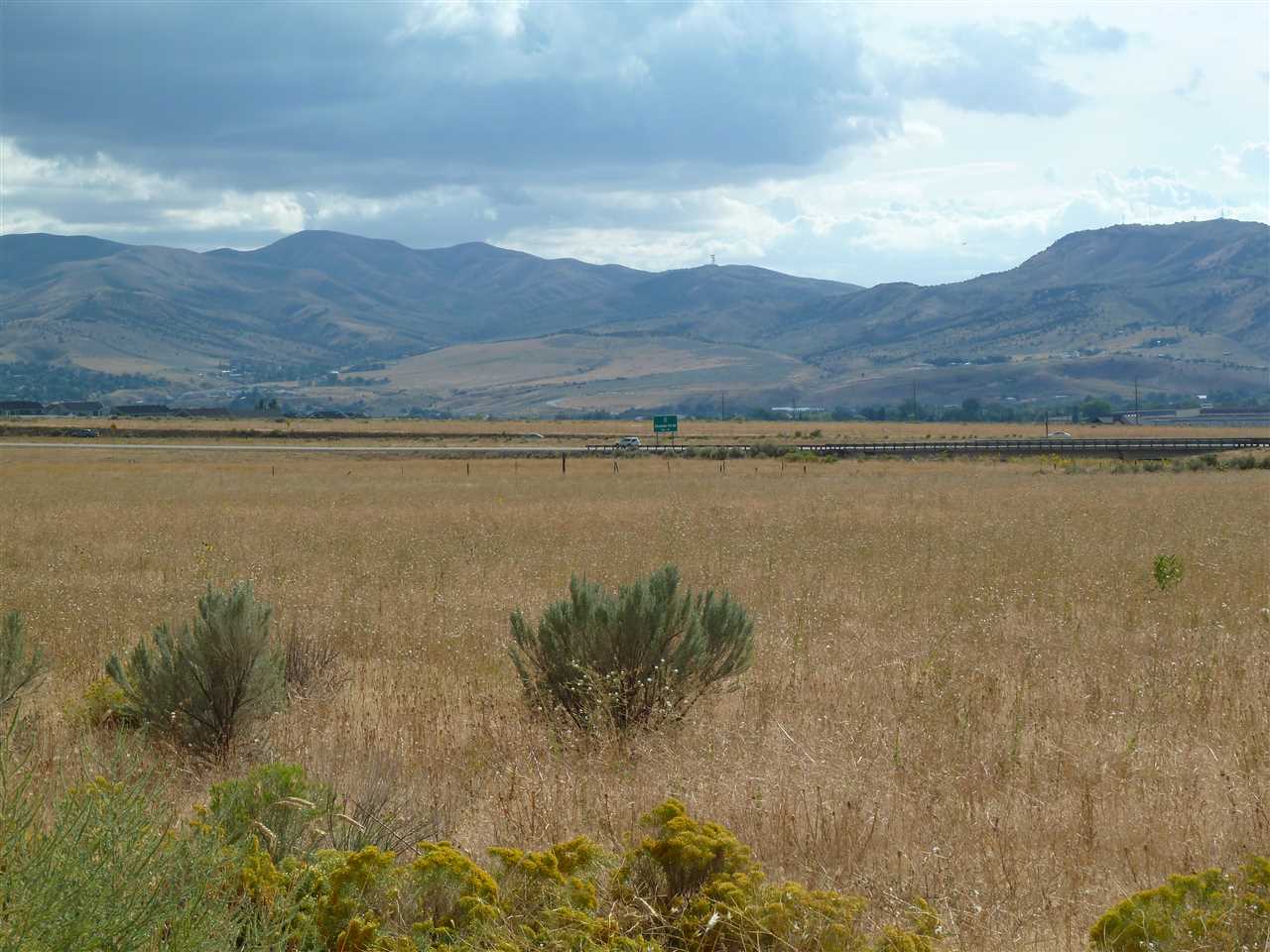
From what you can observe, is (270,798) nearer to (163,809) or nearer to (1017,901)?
(163,809)

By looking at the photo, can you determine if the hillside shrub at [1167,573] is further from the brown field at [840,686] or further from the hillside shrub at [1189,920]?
the hillside shrub at [1189,920]

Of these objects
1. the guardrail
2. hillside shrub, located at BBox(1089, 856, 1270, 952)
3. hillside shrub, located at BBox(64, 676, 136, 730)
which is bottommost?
hillside shrub, located at BBox(64, 676, 136, 730)

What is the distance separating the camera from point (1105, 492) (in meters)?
34.2

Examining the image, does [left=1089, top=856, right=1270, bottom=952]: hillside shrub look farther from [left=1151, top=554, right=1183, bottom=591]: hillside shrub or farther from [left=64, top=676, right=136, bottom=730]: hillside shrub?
[left=1151, top=554, right=1183, bottom=591]: hillside shrub

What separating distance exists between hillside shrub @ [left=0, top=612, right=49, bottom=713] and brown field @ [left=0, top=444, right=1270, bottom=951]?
0.38 m

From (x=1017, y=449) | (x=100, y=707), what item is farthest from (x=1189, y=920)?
(x=1017, y=449)

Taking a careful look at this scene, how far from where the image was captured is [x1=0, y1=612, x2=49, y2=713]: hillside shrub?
8.26 m

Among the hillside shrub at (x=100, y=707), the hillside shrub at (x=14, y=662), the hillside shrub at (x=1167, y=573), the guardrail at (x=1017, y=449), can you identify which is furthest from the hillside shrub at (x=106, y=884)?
the guardrail at (x=1017, y=449)

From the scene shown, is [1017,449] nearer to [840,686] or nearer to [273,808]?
[840,686]

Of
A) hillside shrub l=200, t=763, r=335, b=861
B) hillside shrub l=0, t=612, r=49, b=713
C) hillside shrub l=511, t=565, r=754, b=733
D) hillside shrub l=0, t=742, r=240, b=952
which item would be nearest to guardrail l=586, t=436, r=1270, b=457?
hillside shrub l=511, t=565, r=754, b=733

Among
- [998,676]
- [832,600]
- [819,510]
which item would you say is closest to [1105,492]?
[819,510]

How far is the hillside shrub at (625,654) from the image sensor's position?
842 cm

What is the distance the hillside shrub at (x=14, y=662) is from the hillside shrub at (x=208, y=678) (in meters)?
0.70

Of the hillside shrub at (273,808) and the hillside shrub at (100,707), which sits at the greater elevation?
the hillside shrub at (273,808)
